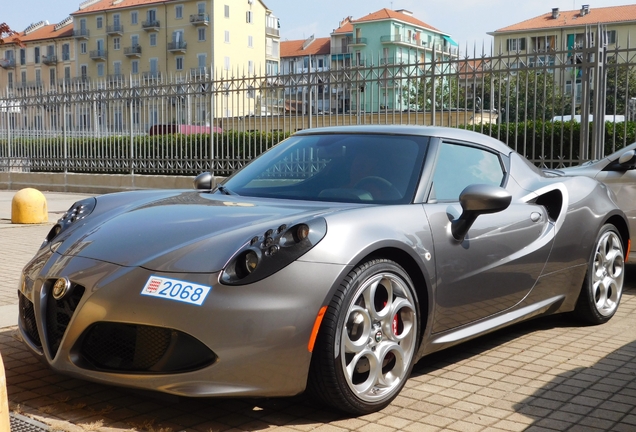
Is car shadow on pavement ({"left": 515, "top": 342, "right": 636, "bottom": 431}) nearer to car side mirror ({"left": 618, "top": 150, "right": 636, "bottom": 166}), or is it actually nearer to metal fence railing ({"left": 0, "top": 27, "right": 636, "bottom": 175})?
car side mirror ({"left": 618, "top": 150, "right": 636, "bottom": 166})

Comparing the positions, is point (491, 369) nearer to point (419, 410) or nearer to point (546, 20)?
point (419, 410)

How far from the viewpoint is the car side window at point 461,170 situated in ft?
14.3

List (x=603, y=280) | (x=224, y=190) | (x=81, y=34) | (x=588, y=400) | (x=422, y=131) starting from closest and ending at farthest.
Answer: (x=588, y=400)
(x=422, y=131)
(x=224, y=190)
(x=603, y=280)
(x=81, y=34)

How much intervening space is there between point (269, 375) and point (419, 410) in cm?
84

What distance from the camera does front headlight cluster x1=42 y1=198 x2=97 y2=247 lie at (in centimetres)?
425

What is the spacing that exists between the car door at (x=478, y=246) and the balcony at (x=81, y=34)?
85.8 metres

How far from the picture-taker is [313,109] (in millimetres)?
15164

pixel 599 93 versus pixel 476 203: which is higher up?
pixel 599 93

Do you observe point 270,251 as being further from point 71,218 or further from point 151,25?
point 151,25

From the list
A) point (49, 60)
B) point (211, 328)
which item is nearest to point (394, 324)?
point (211, 328)

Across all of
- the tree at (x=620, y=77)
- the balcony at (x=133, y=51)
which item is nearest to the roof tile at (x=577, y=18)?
the balcony at (x=133, y=51)

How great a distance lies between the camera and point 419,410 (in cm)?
371

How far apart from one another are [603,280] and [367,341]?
2674mm

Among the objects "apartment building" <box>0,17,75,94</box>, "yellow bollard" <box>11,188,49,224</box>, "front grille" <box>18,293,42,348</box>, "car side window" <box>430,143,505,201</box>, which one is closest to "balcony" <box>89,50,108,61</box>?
"apartment building" <box>0,17,75,94</box>
